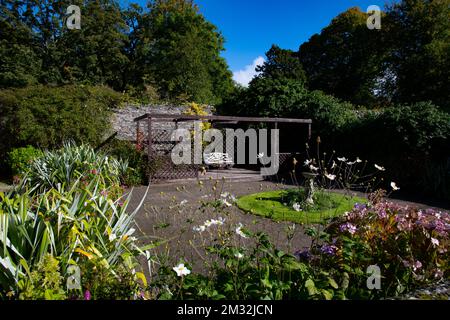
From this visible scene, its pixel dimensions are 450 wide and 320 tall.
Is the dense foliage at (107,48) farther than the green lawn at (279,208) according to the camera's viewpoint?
Yes

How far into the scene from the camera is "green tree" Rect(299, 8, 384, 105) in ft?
79.1

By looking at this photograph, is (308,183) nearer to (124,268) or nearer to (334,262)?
(334,262)

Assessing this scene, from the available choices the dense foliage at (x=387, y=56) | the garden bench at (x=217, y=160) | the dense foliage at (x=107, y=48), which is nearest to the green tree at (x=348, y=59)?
the dense foliage at (x=387, y=56)

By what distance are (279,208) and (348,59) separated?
76.0 ft

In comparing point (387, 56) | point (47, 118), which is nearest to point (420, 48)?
point (387, 56)

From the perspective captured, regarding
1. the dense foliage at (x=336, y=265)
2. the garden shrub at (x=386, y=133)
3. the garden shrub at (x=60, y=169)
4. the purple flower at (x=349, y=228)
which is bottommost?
the dense foliage at (x=336, y=265)

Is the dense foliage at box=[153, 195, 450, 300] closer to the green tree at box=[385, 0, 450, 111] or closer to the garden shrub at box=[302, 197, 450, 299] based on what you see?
the garden shrub at box=[302, 197, 450, 299]

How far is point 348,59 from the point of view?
2572cm

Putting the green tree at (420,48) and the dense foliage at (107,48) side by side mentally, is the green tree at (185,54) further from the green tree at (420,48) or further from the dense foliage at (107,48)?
the green tree at (420,48)

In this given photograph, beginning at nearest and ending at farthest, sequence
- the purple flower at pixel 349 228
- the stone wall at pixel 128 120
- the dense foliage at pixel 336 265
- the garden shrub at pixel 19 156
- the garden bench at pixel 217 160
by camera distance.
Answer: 1. the dense foliage at pixel 336 265
2. the purple flower at pixel 349 228
3. the garden shrub at pixel 19 156
4. the garden bench at pixel 217 160
5. the stone wall at pixel 128 120

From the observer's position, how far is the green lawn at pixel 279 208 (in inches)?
222

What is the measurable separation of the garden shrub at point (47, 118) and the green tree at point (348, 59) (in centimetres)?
1935

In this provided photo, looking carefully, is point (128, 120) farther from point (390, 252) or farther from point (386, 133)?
point (390, 252)
